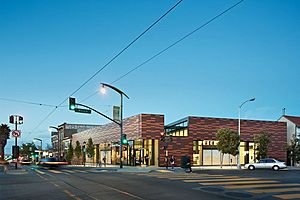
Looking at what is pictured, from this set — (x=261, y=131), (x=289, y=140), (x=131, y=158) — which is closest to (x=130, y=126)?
(x=131, y=158)

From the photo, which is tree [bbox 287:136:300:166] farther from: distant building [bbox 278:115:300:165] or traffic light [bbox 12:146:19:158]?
traffic light [bbox 12:146:19:158]

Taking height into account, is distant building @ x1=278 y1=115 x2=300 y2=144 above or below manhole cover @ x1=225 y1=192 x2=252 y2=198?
above

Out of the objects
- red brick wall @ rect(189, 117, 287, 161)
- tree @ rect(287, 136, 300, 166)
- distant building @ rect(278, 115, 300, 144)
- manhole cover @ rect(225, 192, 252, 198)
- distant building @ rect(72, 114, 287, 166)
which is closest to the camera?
manhole cover @ rect(225, 192, 252, 198)

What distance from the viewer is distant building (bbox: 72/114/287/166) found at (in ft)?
144

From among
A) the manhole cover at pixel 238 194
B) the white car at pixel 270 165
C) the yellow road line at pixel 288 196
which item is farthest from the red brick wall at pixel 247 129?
the yellow road line at pixel 288 196

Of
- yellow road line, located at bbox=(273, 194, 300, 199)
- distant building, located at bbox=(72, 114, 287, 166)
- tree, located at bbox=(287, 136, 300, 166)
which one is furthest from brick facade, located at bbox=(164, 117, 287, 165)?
yellow road line, located at bbox=(273, 194, 300, 199)

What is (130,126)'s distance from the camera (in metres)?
46.6

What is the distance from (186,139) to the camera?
151 feet

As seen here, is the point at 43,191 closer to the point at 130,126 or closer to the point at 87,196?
the point at 87,196

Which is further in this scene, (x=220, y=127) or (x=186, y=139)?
(x=220, y=127)

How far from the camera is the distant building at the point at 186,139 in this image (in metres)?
43.8

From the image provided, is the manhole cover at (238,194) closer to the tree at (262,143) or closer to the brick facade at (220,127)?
the brick facade at (220,127)

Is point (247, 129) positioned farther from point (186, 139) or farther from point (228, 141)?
point (186, 139)

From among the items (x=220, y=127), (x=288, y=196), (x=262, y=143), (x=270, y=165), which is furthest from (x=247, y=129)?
(x=288, y=196)
